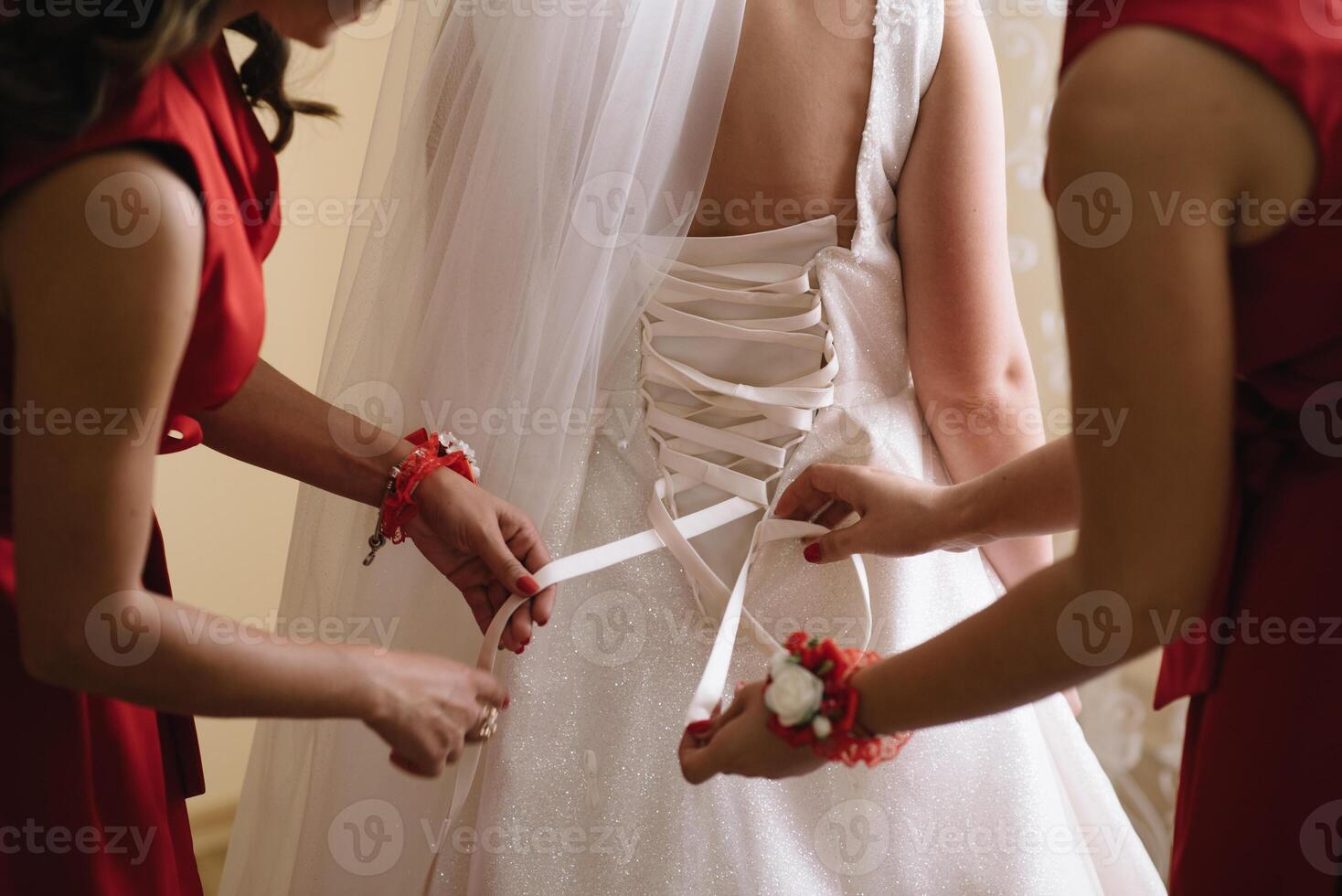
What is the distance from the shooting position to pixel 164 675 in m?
0.66

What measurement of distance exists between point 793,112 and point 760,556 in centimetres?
37

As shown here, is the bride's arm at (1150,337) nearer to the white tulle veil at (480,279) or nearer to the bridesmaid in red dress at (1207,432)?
the bridesmaid in red dress at (1207,432)

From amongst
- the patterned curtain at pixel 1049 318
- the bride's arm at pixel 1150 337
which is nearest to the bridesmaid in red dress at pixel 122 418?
the bride's arm at pixel 1150 337

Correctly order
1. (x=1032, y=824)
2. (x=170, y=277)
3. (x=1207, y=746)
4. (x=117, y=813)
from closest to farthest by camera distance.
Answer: (x=170, y=277), (x=1207, y=746), (x=117, y=813), (x=1032, y=824)

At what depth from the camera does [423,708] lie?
76 centimetres

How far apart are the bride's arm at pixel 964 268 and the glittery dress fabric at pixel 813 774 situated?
17 mm

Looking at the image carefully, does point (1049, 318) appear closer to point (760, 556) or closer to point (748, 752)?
point (760, 556)

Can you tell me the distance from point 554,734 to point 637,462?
0.24 m

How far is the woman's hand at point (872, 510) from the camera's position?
34.7 inches

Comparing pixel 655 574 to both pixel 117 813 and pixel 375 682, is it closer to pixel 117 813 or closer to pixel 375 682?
pixel 375 682

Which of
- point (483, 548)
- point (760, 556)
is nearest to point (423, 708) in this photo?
point (483, 548)

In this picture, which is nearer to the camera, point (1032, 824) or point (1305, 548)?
point (1305, 548)

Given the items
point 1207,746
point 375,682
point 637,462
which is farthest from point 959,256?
point 375,682

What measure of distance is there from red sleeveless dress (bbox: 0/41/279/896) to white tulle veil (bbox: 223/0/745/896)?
7.0 inches
